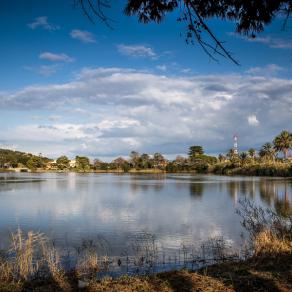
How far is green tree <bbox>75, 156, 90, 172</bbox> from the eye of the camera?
167500 millimetres

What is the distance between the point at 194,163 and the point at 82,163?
5480 centimetres

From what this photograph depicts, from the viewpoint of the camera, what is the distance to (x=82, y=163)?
177250 mm

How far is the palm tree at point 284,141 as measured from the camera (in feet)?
325

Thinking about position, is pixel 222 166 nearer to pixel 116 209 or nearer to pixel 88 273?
pixel 116 209

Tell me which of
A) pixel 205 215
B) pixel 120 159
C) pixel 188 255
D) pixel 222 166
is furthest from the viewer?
pixel 120 159

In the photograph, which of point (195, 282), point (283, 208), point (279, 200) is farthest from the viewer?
point (279, 200)

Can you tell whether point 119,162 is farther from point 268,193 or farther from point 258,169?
point 268,193

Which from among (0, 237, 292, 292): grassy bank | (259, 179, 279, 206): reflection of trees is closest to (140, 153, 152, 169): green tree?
(259, 179, 279, 206): reflection of trees

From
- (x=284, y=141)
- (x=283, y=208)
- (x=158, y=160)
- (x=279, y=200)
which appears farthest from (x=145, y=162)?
(x=283, y=208)

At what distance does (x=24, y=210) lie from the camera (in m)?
24.8

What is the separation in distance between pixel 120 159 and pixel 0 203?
139430 millimetres

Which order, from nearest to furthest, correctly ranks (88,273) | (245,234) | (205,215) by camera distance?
(88,273)
(245,234)
(205,215)

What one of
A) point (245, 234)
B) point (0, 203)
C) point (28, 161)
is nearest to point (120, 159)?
point (28, 161)

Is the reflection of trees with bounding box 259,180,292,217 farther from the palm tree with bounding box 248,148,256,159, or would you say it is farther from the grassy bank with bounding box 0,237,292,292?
the palm tree with bounding box 248,148,256,159
